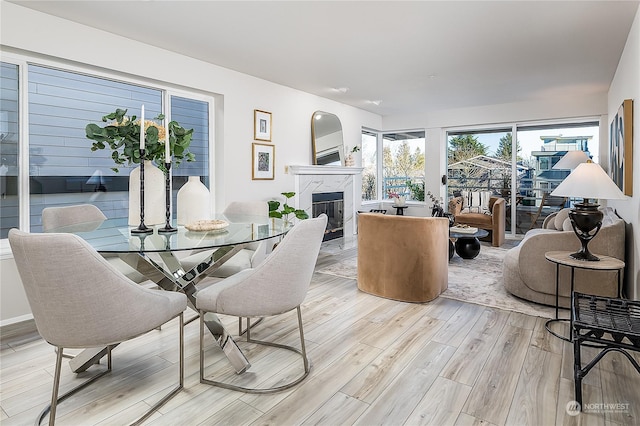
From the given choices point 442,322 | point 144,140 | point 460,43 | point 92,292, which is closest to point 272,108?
point 460,43

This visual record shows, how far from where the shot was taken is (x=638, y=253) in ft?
8.91

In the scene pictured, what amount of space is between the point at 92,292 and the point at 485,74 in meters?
4.84

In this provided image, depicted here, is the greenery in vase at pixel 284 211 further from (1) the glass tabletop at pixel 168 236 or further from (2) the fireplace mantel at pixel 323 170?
(1) the glass tabletop at pixel 168 236

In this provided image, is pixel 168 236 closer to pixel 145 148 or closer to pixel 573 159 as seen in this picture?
pixel 145 148

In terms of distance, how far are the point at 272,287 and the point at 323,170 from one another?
4.19 meters

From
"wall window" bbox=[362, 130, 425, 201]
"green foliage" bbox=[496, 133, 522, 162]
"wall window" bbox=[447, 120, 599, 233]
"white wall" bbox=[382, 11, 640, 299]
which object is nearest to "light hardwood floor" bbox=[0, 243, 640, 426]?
"white wall" bbox=[382, 11, 640, 299]

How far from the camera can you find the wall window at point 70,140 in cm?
309

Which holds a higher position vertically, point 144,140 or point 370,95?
point 370,95

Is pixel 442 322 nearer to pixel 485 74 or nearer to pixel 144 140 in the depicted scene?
pixel 144 140

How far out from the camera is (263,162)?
4992 millimetres

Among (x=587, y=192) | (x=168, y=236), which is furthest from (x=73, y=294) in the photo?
(x=587, y=192)

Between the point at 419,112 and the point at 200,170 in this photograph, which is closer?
the point at 200,170

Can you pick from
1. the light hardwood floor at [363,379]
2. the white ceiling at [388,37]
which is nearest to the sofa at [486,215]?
the white ceiling at [388,37]

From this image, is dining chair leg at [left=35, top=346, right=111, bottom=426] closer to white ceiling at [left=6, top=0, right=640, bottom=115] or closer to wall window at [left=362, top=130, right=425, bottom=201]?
white ceiling at [left=6, top=0, right=640, bottom=115]
